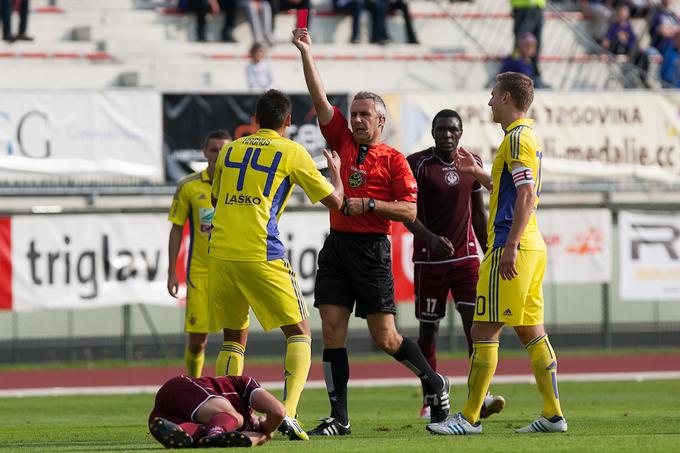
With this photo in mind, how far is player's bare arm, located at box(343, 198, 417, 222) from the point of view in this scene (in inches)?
365

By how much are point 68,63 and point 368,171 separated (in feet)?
46.8

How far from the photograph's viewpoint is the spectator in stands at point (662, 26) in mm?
26125

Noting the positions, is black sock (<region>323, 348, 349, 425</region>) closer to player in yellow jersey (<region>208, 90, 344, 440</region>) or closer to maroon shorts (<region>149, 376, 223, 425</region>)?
player in yellow jersey (<region>208, 90, 344, 440</region>)

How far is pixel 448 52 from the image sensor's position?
25.8 meters

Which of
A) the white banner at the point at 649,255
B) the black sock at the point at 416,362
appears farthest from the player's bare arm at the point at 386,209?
the white banner at the point at 649,255

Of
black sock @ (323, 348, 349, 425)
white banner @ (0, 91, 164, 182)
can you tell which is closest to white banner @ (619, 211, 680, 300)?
white banner @ (0, 91, 164, 182)

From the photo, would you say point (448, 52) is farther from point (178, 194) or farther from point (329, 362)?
point (329, 362)

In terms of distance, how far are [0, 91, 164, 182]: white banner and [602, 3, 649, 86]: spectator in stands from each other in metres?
10.0

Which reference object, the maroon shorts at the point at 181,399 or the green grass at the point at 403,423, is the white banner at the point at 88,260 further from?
the maroon shorts at the point at 181,399

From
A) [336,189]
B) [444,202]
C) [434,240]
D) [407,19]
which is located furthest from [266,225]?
[407,19]

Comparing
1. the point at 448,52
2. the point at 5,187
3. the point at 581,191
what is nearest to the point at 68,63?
the point at 5,187

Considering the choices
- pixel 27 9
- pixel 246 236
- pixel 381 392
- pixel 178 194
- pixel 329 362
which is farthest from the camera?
pixel 27 9

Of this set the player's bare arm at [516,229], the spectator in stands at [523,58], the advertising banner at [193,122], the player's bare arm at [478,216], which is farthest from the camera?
the spectator in stands at [523,58]

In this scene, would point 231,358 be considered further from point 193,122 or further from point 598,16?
point 598,16
